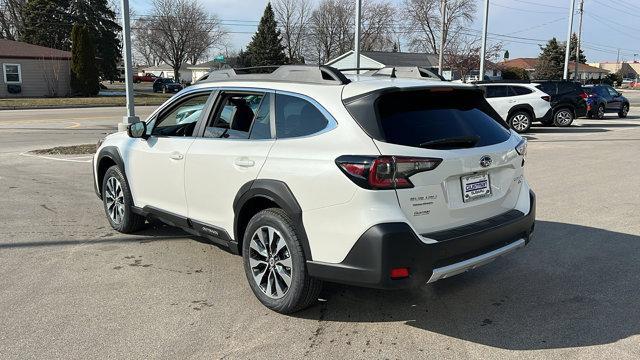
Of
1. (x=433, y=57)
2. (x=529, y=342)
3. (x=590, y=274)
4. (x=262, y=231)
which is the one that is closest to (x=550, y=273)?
(x=590, y=274)

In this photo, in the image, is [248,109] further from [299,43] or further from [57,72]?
[299,43]

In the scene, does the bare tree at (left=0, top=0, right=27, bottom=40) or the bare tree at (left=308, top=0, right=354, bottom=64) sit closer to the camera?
the bare tree at (left=0, top=0, right=27, bottom=40)

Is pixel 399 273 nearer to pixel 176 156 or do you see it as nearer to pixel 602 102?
pixel 176 156

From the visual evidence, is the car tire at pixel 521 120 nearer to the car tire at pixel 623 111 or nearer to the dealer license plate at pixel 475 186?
the car tire at pixel 623 111

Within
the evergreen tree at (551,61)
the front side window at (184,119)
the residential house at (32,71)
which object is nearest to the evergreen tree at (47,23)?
the residential house at (32,71)

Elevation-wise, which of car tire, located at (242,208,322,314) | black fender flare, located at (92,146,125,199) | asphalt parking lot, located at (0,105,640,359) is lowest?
asphalt parking lot, located at (0,105,640,359)

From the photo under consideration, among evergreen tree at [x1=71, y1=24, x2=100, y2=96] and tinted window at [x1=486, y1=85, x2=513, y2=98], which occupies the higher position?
evergreen tree at [x1=71, y1=24, x2=100, y2=96]

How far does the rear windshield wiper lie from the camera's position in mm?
3564

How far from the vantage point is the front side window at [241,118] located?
4.21 m

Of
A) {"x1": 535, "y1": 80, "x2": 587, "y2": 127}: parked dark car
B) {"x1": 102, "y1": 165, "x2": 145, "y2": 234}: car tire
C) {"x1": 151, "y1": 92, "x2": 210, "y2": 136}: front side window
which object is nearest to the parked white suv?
{"x1": 535, "y1": 80, "x2": 587, "y2": 127}: parked dark car

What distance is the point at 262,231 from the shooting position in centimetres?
401

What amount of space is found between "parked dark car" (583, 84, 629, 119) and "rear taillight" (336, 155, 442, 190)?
23.0 metres

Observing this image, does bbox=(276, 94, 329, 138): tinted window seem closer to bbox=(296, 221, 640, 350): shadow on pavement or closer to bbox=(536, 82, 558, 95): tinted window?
bbox=(296, 221, 640, 350): shadow on pavement

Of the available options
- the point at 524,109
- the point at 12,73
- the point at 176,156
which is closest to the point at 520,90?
the point at 524,109
